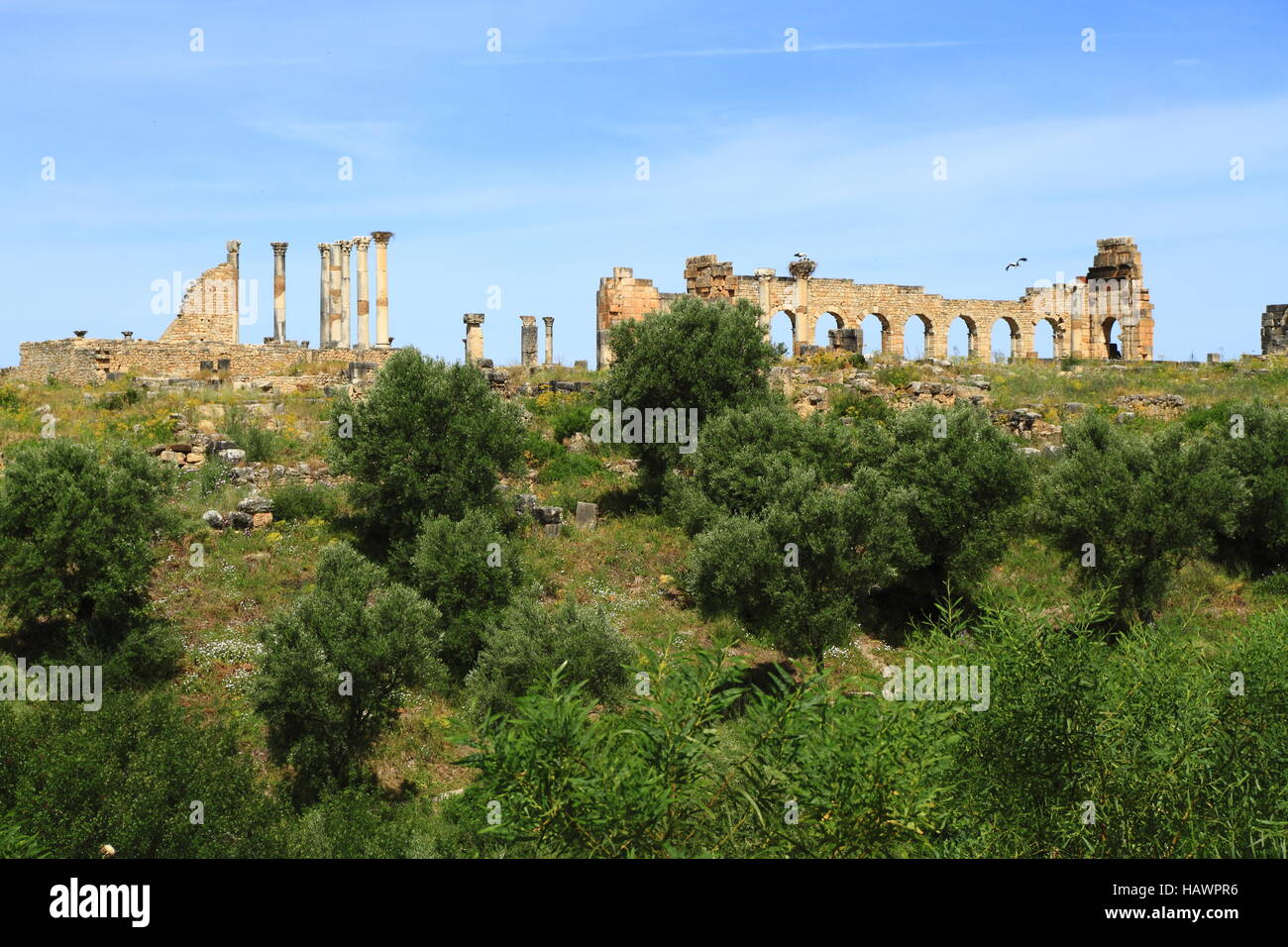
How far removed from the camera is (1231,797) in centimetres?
942

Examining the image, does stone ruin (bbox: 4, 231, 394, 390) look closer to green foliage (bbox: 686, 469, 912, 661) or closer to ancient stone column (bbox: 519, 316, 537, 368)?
ancient stone column (bbox: 519, 316, 537, 368)

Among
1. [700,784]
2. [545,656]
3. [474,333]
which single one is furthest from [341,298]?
[700,784]

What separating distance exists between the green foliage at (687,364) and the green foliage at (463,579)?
695 centimetres

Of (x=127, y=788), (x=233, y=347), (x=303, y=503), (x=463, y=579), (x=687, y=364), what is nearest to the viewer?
(x=127, y=788)

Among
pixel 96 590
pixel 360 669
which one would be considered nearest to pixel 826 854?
pixel 360 669

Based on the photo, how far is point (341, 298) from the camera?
48.5 meters

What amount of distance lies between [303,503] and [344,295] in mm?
23894

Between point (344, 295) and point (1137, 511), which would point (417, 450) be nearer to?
point (1137, 511)

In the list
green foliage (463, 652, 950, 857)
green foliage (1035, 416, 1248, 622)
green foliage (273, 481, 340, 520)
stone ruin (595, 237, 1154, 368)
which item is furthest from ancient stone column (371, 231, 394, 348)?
green foliage (463, 652, 950, 857)

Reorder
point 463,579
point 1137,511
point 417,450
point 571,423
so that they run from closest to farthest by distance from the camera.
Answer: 1. point 463,579
2. point 417,450
3. point 1137,511
4. point 571,423

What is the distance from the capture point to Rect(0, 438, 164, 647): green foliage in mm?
19453

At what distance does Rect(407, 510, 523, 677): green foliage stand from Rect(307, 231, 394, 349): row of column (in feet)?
84.7

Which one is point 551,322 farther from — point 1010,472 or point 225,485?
point 1010,472

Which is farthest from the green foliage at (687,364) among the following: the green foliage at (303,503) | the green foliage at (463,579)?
the green foliage at (303,503)
